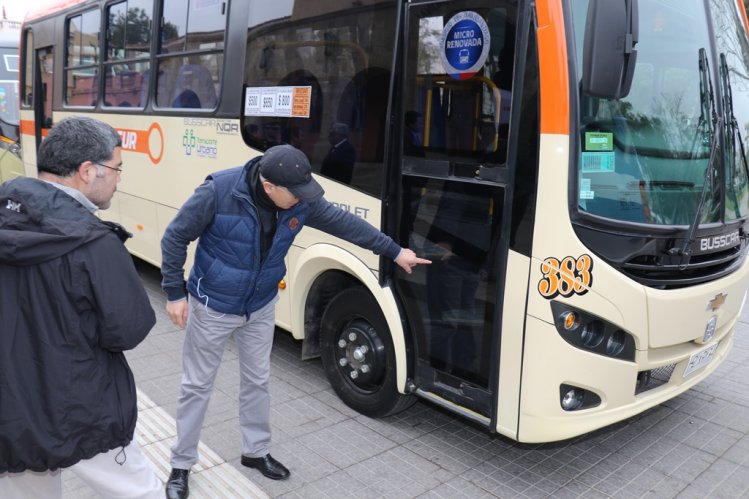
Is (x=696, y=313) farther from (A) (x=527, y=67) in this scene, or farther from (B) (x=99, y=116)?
(B) (x=99, y=116)

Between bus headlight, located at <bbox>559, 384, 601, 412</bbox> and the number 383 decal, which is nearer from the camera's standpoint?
the number 383 decal

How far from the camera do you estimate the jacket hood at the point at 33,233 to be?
172cm

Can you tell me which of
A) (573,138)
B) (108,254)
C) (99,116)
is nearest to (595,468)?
(573,138)

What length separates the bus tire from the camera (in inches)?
155

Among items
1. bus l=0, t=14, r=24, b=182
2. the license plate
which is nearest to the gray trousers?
the license plate

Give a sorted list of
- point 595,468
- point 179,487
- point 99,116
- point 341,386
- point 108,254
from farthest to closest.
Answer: point 99,116 < point 341,386 < point 595,468 < point 179,487 < point 108,254

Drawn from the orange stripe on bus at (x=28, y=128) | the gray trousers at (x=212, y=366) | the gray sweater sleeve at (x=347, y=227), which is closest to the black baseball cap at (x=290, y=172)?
the gray sweater sleeve at (x=347, y=227)

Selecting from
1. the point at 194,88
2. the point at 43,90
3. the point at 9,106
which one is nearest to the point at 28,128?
the point at 43,90

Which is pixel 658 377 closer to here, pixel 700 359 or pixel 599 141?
pixel 700 359

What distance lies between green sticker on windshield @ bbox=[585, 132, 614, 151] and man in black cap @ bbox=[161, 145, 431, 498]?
1.05 meters

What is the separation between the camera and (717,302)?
11.4 ft

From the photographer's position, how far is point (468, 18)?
318cm

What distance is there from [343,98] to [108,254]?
237 cm

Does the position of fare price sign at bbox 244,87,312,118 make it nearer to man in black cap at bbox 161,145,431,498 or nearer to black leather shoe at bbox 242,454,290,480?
man in black cap at bbox 161,145,431,498
